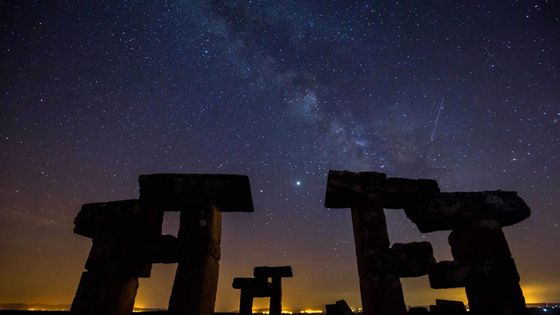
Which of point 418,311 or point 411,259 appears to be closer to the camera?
point 411,259

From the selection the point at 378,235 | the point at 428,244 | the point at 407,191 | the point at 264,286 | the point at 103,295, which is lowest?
the point at 103,295

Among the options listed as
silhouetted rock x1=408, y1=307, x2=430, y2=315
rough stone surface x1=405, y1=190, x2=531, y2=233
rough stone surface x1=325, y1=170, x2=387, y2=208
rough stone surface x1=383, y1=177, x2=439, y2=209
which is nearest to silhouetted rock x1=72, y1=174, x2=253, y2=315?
rough stone surface x1=325, y1=170, x2=387, y2=208

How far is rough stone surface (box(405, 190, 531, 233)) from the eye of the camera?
4828mm

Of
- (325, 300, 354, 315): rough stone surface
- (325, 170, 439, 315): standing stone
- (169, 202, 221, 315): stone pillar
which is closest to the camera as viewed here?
(169, 202, 221, 315): stone pillar

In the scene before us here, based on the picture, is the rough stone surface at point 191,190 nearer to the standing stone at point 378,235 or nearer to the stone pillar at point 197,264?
the stone pillar at point 197,264

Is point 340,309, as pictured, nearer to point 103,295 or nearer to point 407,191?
point 407,191

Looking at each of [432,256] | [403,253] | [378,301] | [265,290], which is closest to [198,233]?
[378,301]

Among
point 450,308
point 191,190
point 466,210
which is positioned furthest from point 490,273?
point 191,190

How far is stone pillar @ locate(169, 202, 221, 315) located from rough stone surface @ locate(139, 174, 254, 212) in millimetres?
183

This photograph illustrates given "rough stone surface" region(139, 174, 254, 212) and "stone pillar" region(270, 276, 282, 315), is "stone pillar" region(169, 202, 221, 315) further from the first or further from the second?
"stone pillar" region(270, 276, 282, 315)

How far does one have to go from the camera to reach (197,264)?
4117 millimetres

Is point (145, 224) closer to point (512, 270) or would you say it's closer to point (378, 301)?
point (378, 301)

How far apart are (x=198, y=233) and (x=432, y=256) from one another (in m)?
3.65

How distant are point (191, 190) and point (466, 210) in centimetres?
474
